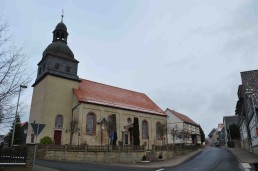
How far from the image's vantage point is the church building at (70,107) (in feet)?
116

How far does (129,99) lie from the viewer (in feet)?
159

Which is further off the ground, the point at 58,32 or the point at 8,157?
the point at 58,32

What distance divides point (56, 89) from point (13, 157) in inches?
970

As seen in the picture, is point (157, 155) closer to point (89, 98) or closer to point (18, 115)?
point (89, 98)

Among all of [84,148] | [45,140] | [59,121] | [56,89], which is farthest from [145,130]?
[45,140]

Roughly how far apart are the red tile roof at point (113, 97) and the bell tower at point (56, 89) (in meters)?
2.40

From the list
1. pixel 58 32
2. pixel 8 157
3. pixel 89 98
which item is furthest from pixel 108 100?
pixel 8 157

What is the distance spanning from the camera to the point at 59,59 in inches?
1513

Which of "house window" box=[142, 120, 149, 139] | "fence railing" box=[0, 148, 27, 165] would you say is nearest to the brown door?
"house window" box=[142, 120, 149, 139]

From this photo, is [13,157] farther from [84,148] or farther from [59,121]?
[59,121]

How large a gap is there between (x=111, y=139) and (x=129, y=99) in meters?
15.2

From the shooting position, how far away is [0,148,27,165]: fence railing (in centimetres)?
1341

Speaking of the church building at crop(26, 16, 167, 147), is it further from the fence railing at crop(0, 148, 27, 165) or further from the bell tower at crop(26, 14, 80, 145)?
the fence railing at crop(0, 148, 27, 165)

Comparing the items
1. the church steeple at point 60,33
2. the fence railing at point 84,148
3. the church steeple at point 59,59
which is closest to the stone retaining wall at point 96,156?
the fence railing at point 84,148
